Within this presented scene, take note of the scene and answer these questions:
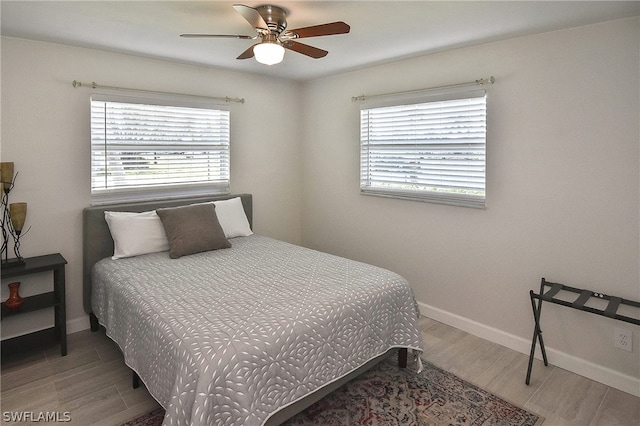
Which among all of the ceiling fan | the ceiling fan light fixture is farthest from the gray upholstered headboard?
the ceiling fan light fixture

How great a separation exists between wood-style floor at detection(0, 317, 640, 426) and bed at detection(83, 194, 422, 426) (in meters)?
0.26

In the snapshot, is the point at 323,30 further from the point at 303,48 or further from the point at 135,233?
the point at 135,233

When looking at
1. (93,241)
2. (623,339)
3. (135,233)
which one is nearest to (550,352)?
(623,339)

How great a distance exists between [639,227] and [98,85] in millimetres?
4089

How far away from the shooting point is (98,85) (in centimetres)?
324

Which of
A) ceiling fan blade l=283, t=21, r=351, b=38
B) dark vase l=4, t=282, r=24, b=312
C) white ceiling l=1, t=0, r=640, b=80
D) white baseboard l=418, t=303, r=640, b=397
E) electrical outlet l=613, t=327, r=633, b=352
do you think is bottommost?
white baseboard l=418, t=303, r=640, b=397

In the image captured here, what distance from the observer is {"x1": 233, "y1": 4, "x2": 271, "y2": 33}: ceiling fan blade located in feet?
6.33

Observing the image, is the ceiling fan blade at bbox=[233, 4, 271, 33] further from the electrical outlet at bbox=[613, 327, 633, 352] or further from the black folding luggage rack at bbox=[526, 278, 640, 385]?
the electrical outlet at bbox=[613, 327, 633, 352]

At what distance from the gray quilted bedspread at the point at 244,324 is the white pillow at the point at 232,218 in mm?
668

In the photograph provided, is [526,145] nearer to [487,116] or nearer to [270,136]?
[487,116]

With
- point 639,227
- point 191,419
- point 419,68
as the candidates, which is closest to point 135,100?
point 419,68

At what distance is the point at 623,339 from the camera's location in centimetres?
252

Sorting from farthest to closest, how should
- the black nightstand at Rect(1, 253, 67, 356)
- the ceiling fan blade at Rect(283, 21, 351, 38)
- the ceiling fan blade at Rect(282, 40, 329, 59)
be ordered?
the black nightstand at Rect(1, 253, 67, 356), the ceiling fan blade at Rect(282, 40, 329, 59), the ceiling fan blade at Rect(283, 21, 351, 38)

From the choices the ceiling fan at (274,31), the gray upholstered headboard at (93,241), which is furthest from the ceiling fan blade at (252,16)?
the gray upholstered headboard at (93,241)
